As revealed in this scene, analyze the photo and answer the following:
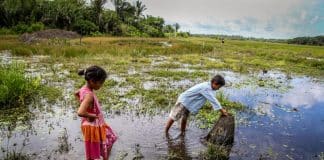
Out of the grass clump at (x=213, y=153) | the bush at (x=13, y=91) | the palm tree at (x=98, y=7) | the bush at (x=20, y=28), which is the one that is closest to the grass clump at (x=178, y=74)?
the bush at (x=13, y=91)

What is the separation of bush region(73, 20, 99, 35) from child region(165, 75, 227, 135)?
165 feet

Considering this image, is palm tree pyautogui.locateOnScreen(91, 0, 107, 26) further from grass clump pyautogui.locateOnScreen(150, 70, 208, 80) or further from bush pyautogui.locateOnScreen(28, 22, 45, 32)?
grass clump pyautogui.locateOnScreen(150, 70, 208, 80)

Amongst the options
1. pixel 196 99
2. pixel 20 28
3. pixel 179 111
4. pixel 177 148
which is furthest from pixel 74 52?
pixel 20 28

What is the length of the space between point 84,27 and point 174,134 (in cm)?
5036

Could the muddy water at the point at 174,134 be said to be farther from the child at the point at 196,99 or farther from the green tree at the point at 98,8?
the green tree at the point at 98,8

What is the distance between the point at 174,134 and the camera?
7855mm

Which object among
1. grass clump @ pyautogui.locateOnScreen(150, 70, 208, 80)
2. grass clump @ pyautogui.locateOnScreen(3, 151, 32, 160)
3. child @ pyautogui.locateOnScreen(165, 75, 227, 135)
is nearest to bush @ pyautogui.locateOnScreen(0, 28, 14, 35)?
grass clump @ pyautogui.locateOnScreen(150, 70, 208, 80)

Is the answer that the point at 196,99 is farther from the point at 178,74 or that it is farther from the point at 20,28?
the point at 20,28

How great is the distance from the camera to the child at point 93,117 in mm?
4453

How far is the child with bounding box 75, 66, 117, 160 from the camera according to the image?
4.45 m

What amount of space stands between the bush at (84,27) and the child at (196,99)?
50323 mm

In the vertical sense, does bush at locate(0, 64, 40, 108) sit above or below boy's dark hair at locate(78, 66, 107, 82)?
below

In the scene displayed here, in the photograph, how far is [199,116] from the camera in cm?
930

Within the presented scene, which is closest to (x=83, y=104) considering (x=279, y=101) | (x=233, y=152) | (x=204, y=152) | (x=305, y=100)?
(x=204, y=152)
